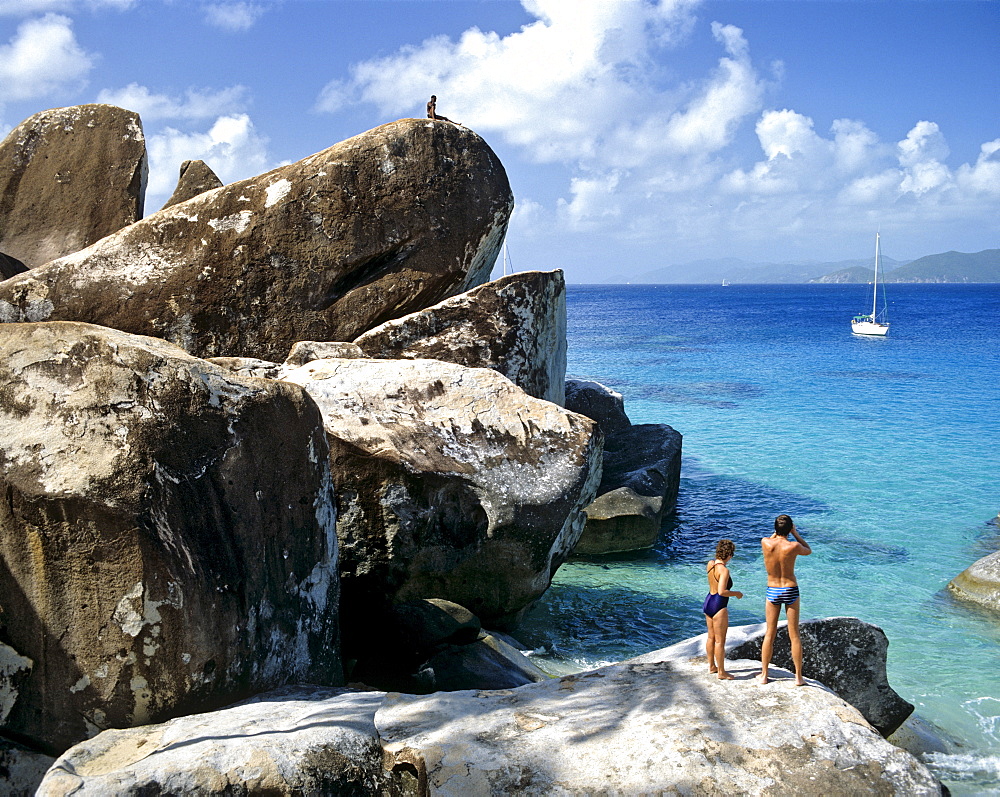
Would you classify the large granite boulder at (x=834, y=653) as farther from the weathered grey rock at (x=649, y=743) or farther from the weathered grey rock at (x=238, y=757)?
the weathered grey rock at (x=238, y=757)

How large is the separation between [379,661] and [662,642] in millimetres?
4425

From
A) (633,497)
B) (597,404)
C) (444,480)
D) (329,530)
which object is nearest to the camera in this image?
(329,530)

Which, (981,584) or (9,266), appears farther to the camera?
(9,266)

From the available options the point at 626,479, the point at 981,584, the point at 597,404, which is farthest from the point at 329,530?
the point at 597,404

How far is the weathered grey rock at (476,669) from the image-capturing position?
748 cm

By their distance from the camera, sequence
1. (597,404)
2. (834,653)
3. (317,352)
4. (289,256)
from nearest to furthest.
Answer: (834,653), (317,352), (289,256), (597,404)

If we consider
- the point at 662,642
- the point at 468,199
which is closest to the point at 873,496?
the point at 662,642

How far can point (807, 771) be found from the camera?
4723 mm

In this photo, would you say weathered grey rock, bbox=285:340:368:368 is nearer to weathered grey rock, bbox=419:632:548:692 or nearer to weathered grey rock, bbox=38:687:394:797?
weathered grey rock, bbox=419:632:548:692

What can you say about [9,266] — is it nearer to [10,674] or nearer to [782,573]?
[10,674]

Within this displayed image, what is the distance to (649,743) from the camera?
16.0ft

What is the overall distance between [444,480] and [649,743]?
3.80m

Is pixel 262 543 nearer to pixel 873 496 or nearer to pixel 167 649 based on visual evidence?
pixel 167 649

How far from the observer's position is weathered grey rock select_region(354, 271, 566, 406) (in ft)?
33.9
